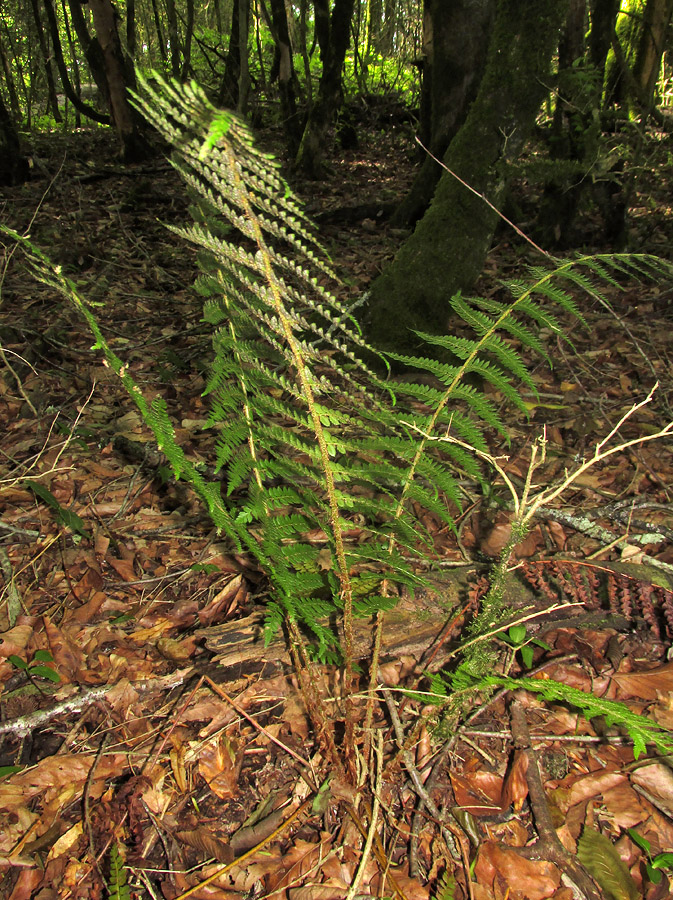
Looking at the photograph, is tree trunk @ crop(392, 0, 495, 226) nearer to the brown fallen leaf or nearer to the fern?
the brown fallen leaf

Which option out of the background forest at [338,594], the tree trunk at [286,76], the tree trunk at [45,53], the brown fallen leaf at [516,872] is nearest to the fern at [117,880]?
the background forest at [338,594]

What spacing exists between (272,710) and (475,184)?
302cm

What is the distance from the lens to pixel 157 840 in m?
1.35

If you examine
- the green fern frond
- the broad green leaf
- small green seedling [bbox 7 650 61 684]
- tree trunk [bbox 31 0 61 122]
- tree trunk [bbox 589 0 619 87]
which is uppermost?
tree trunk [bbox 31 0 61 122]

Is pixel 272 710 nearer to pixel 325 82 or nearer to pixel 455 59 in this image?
pixel 455 59

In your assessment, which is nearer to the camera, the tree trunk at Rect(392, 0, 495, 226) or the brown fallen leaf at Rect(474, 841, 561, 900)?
the brown fallen leaf at Rect(474, 841, 561, 900)

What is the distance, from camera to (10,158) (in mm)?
7344

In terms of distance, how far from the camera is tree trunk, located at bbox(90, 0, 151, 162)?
7133mm

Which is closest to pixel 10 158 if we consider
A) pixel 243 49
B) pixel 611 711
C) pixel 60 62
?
pixel 60 62

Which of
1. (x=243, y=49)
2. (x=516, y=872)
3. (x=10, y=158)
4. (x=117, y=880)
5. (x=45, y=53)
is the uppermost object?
(x=45, y=53)

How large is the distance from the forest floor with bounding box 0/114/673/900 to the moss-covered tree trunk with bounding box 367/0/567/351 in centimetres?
108

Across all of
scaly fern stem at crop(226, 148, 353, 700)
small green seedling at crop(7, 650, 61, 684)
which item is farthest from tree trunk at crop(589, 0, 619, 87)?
small green seedling at crop(7, 650, 61, 684)

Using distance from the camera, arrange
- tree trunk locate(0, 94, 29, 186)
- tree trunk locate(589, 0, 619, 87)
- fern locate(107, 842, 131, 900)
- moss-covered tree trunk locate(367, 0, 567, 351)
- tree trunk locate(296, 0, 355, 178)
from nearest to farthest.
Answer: fern locate(107, 842, 131, 900) → moss-covered tree trunk locate(367, 0, 567, 351) → tree trunk locate(589, 0, 619, 87) → tree trunk locate(0, 94, 29, 186) → tree trunk locate(296, 0, 355, 178)

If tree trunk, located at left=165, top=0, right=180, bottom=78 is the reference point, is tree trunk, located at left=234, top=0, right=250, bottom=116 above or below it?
below
